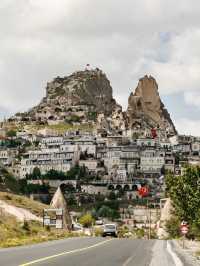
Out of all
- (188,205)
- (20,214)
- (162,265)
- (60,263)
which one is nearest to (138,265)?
(162,265)

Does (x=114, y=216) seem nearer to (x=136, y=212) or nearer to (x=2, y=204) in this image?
(x=136, y=212)

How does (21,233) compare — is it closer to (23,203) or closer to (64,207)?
(64,207)

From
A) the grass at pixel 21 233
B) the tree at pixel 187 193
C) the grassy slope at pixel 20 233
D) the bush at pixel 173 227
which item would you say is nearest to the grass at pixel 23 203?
the grass at pixel 21 233

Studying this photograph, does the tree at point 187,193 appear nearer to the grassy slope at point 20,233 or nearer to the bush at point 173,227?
the bush at point 173,227

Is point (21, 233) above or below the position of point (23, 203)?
below

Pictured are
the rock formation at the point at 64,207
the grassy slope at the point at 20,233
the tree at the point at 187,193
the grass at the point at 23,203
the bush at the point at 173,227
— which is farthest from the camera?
the bush at the point at 173,227

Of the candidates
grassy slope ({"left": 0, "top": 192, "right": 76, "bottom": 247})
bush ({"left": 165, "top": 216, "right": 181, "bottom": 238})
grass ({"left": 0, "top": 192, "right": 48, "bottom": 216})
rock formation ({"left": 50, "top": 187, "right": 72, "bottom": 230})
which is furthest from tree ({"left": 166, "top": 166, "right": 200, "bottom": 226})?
grass ({"left": 0, "top": 192, "right": 48, "bottom": 216})

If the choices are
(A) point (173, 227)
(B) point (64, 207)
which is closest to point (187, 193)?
(A) point (173, 227)

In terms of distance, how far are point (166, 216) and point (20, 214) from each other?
87.3 ft

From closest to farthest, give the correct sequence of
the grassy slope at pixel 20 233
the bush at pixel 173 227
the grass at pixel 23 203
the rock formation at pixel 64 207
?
1. the grassy slope at pixel 20 233
2. the rock formation at pixel 64 207
3. the grass at pixel 23 203
4. the bush at pixel 173 227

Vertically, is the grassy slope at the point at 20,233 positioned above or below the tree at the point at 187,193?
below

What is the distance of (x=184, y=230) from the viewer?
4116 cm

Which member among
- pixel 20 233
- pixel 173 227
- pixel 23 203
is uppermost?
pixel 23 203

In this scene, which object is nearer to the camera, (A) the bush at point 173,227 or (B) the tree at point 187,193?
(B) the tree at point 187,193
